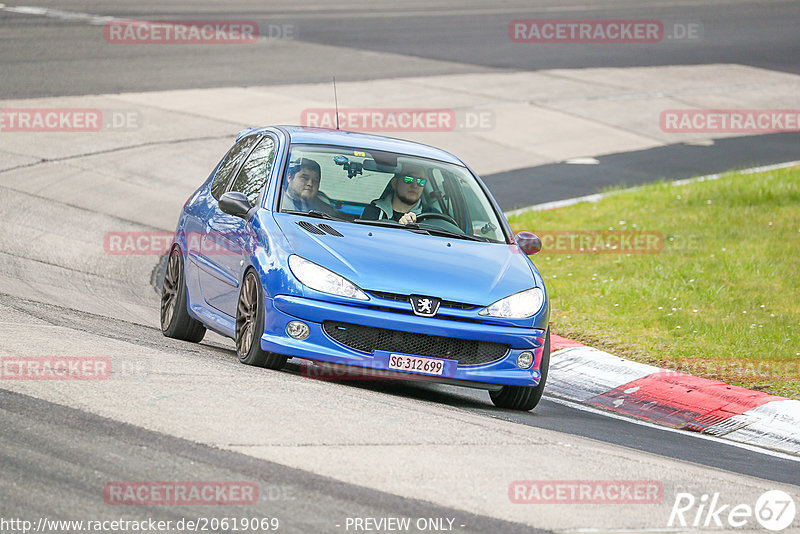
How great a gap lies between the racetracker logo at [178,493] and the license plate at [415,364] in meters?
2.42

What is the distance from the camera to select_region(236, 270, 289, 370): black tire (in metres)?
8.30

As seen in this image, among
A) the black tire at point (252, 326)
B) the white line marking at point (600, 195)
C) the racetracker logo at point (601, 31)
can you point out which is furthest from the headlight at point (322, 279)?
the racetracker logo at point (601, 31)

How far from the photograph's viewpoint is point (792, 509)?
638 centimetres

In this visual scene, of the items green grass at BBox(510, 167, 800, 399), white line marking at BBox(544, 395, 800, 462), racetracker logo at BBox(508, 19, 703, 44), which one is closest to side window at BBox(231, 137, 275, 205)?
white line marking at BBox(544, 395, 800, 462)

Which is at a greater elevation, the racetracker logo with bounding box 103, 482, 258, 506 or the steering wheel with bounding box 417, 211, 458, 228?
the steering wheel with bounding box 417, 211, 458, 228

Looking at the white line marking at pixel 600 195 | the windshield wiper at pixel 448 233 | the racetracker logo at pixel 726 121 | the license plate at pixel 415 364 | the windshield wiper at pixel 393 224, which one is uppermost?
the windshield wiper at pixel 393 224

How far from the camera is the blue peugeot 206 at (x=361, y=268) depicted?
8.05 meters

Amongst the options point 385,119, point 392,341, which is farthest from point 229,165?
point 385,119

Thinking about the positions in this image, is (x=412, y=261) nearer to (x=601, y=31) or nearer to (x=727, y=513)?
(x=727, y=513)

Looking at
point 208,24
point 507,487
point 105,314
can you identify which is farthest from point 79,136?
point 507,487

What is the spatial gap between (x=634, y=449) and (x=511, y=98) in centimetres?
1815

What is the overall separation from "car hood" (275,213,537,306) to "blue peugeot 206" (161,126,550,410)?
0.01m

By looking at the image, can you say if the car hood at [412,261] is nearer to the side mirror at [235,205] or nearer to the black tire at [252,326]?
the side mirror at [235,205]

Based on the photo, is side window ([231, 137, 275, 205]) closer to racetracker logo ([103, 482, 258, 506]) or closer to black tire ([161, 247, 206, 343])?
black tire ([161, 247, 206, 343])
